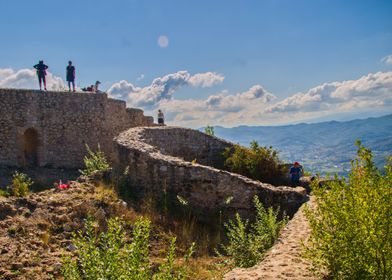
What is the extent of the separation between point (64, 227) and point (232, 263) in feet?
14.3

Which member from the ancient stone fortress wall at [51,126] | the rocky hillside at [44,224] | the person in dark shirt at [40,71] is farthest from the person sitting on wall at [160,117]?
the rocky hillside at [44,224]

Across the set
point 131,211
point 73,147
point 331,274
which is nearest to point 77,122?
point 73,147

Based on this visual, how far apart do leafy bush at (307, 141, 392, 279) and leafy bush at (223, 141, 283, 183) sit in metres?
11.2

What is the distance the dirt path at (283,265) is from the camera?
18.6 ft

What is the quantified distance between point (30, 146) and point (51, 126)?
171 cm

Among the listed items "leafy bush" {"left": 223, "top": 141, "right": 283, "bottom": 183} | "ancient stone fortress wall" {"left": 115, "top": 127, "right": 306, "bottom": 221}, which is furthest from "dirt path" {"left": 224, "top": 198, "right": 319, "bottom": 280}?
"leafy bush" {"left": 223, "top": 141, "right": 283, "bottom": 183}

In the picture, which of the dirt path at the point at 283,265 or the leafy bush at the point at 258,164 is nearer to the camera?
the dirt path at the point at 283,265

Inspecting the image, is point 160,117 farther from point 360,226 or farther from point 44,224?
point 360,226

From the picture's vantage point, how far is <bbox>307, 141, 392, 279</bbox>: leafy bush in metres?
4.14

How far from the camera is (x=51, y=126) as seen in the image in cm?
1900

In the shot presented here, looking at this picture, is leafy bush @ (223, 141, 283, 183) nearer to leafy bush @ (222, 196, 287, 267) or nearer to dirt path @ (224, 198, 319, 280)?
leafy bush @ (222, 196, 287, 267)

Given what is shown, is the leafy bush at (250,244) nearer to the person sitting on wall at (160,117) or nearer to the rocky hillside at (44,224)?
the rocky hillside at (44,224)

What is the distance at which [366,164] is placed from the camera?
482cm

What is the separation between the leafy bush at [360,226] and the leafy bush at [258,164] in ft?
36.7
